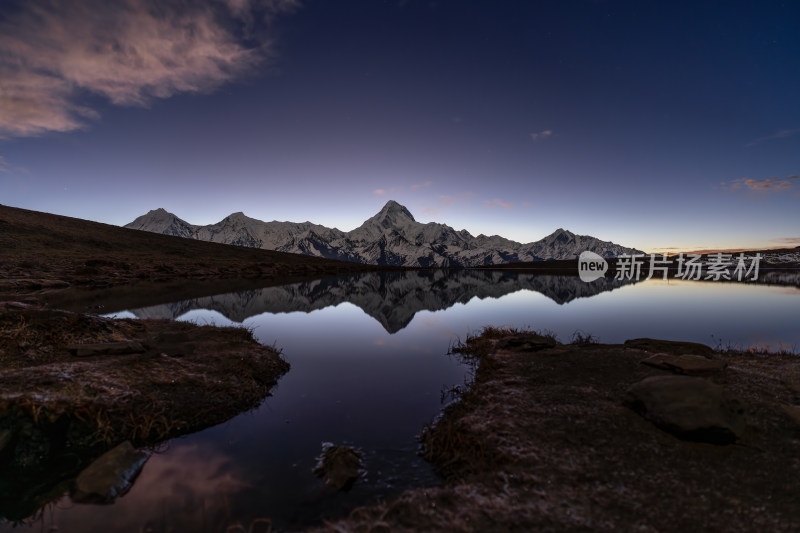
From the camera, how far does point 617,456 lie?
8789 mm

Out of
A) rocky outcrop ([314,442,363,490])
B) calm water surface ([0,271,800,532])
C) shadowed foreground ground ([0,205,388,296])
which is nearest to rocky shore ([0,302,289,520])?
calm water surface ([0,271,800,532])

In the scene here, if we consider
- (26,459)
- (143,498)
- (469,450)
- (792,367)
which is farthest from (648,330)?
(26,459)

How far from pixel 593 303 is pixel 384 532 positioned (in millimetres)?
51443

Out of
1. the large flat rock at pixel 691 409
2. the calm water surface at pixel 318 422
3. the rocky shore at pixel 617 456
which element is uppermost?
the large flat rock at pixel 691 409

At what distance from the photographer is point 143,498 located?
812 cm

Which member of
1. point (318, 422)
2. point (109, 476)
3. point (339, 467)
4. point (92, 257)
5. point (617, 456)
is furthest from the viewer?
point (92, 257)

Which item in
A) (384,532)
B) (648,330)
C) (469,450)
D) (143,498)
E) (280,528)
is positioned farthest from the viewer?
(648,330)

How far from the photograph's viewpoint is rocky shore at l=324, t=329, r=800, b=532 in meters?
6.75

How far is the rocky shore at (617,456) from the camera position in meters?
6.75

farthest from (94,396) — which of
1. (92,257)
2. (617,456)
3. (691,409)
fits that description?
(92,257)

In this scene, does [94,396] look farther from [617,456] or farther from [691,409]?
[691,409]

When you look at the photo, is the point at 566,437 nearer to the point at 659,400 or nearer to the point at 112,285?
the point at 659,400

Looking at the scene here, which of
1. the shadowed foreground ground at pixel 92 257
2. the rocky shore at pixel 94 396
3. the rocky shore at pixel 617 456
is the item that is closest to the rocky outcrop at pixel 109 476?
the rocky shore at pixel 94 396

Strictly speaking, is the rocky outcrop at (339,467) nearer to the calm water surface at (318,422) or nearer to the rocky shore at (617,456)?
the calm water surface at (318,422)
